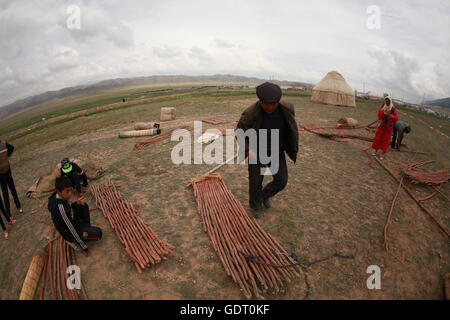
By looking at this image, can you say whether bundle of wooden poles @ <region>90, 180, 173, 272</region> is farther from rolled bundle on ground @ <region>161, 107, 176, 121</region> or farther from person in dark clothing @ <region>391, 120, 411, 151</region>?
rolled bundle on ground @ <region>161, 107, 176, 121</region>

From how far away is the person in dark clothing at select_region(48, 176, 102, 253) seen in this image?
→ 127 inches

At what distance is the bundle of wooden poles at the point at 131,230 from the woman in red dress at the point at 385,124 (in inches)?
268

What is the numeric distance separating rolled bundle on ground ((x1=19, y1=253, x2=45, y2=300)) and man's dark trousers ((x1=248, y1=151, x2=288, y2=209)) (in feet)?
11.1

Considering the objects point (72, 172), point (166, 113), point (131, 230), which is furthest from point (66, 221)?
point (166, 113)

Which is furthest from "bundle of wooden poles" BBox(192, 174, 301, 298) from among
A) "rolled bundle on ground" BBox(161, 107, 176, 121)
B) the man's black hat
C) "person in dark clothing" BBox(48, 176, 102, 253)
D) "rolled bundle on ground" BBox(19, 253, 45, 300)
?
"rolled bundle on ground" BBox(161, 107, 176, 121)

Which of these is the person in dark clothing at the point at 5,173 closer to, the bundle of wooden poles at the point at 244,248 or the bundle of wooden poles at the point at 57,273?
the bundle of wooden poles at the point at 57,273

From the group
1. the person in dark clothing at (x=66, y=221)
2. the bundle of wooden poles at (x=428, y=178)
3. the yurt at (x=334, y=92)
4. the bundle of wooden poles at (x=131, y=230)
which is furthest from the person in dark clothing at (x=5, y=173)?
the yurt at (x=334, y=92)

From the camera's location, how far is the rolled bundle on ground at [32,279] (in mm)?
2893

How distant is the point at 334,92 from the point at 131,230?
19.8m

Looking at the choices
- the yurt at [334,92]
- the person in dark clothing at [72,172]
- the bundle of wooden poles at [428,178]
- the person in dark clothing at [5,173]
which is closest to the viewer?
the person in dark clothing at [5,173]

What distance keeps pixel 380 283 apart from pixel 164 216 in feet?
11.6

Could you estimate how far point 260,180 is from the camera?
3941mm

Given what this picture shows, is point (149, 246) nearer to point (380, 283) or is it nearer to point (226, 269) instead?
point (226, 269)

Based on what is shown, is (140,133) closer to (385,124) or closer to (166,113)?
(166,113)
